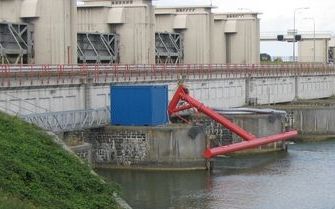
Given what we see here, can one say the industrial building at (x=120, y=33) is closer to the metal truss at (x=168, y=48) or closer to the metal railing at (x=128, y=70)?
the metal truss at (x=168, y=48)

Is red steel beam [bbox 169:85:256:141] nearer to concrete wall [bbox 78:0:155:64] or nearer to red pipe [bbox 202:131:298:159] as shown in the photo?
red pipe [bbox 202:131:298:159]

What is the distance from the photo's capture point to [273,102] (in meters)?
66.4

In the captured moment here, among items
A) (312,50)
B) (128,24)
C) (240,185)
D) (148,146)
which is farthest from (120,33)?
(312,50)

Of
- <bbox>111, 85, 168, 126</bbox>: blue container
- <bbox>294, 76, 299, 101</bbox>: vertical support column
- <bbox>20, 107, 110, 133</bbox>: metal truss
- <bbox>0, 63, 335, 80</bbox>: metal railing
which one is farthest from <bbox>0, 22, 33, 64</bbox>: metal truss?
<bbox>294, 76, 299, 101</bbox>: vertical support column

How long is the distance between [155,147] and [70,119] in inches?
185

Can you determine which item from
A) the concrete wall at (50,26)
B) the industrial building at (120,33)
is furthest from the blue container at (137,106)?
the industrial building at (120,33)

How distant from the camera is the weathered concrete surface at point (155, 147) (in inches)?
1560

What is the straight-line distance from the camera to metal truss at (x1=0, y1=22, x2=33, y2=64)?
155 ft

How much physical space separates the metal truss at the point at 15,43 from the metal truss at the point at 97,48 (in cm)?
741

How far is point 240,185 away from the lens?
35781mm

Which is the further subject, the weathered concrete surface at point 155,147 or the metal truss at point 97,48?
the metal truss at point 97,48

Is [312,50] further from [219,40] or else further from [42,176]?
[42,176]

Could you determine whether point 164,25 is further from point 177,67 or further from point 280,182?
point 280,182

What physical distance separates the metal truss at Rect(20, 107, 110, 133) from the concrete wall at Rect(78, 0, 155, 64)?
55.4 feet
